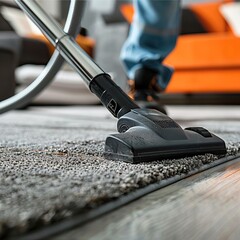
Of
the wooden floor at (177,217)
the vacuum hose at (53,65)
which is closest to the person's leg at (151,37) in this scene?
the vacuum hose at (53,65)

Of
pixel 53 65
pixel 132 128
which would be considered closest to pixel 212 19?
pixel 53 65

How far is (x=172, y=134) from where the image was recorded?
50 cm

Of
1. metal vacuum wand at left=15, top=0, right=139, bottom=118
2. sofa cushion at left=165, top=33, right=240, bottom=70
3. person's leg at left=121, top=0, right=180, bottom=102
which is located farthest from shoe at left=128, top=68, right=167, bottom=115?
sofa cushion at left=165, top=33, right=240, bottom=70

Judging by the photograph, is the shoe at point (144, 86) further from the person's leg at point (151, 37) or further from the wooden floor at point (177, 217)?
the wooden floor at point (177, 217)

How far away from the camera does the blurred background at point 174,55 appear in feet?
8.18

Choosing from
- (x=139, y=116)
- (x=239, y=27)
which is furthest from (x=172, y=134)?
(x=239, y=27)

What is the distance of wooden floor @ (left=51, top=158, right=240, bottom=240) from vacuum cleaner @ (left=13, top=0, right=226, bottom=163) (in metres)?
0.08

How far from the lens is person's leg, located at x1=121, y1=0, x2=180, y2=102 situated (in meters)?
1.24

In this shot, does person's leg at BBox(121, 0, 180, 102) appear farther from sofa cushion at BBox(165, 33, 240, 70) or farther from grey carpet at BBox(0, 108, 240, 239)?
sofa cushion at BBox(165, 33, 240, 70)

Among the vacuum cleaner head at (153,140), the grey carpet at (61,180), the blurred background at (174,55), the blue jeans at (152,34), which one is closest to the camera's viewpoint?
the grey carpet at (61,180)

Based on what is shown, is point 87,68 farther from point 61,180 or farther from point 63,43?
point 61,180

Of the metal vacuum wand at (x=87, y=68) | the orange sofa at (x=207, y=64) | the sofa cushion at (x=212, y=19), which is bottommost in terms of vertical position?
the orange sofa at (x=207, y=64)

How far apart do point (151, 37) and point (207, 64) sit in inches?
62.0

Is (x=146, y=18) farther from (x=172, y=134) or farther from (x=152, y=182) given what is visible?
(x=152, y=182)
